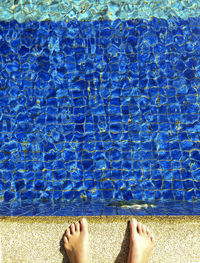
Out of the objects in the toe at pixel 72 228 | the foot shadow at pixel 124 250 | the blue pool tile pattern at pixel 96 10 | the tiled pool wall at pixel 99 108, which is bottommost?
the foot shadow at pixel 124 250

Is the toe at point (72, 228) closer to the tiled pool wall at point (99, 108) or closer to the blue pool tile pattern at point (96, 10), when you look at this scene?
the tiled pool wall at point (99, 108)

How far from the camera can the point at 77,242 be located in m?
2.22

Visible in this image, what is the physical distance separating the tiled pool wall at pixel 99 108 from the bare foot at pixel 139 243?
1.48ft

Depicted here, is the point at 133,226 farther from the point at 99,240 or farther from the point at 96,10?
the point at 96,10

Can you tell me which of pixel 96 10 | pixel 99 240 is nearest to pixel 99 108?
pixel 96 10

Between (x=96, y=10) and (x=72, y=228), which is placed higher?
(x=96, y=10)

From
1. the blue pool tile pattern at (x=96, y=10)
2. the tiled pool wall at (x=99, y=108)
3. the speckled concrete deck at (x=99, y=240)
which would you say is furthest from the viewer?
the blue pool tile pattern at (x=96, y=10)

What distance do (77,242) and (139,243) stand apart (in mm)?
492

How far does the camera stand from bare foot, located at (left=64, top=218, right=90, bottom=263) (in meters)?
2.20

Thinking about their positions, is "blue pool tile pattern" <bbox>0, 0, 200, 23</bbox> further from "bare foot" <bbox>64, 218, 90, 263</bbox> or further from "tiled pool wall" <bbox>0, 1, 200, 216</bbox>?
"bare foot" <bbox>64, 218, 90, 263</bbox>

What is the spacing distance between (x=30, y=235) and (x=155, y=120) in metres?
1.65

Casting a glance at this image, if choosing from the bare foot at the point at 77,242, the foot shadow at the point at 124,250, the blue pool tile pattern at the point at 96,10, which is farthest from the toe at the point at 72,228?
the blue pool tile pattern at the point at 96,10

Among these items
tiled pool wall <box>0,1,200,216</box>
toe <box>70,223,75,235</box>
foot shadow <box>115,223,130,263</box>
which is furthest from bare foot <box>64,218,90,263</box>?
tiled pool wall <box>0,1,200,216</box>

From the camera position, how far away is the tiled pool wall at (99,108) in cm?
286
